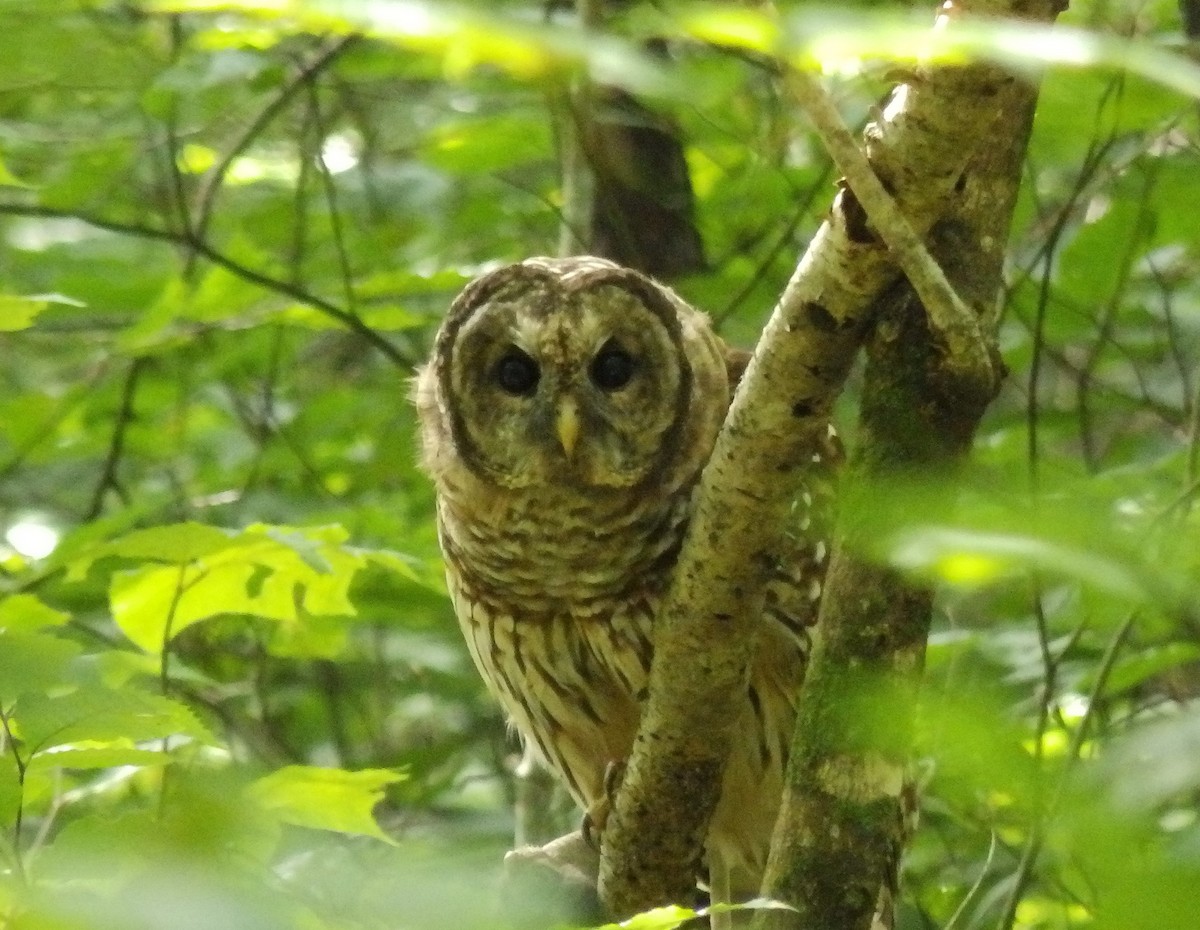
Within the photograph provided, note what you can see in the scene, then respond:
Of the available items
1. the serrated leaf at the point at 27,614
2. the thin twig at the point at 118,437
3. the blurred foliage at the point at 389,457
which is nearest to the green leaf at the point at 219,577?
the blurred foliage at the point at 389,457

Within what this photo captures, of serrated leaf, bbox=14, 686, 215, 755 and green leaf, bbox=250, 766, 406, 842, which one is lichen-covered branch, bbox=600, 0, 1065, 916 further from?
serrated leaf, bbox=14, 686, 215, 755

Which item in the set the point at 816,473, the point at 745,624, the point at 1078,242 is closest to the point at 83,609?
the point at 816,473

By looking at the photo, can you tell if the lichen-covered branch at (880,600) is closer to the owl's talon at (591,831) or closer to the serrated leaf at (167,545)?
the owl's talon at (591,831)

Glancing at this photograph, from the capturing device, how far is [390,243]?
14.8 ft

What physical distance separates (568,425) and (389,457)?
4.49ft

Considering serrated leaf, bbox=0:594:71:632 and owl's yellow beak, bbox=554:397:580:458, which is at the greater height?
owl's yellow beak, bbox=554:397:580:458

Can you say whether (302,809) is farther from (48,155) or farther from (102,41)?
(48,155)

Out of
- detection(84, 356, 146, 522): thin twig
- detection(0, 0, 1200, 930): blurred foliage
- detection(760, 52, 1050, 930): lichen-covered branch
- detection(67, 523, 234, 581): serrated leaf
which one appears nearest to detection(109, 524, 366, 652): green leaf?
detection(0, 0, 1200, 930): blurred foliage

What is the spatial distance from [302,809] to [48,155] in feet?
8.99

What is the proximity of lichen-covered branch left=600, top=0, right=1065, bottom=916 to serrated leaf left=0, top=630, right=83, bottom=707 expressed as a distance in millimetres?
776

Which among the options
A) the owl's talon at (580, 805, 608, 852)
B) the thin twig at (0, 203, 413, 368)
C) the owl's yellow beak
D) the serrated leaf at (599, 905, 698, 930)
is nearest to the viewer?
the serrated leaf at (599, 905, 698, 930)

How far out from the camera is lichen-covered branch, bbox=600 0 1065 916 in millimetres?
1673

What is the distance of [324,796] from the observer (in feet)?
6.64

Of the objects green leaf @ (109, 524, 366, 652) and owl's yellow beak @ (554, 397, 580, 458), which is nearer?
green leaf @ (109, 524, 366, 652)
